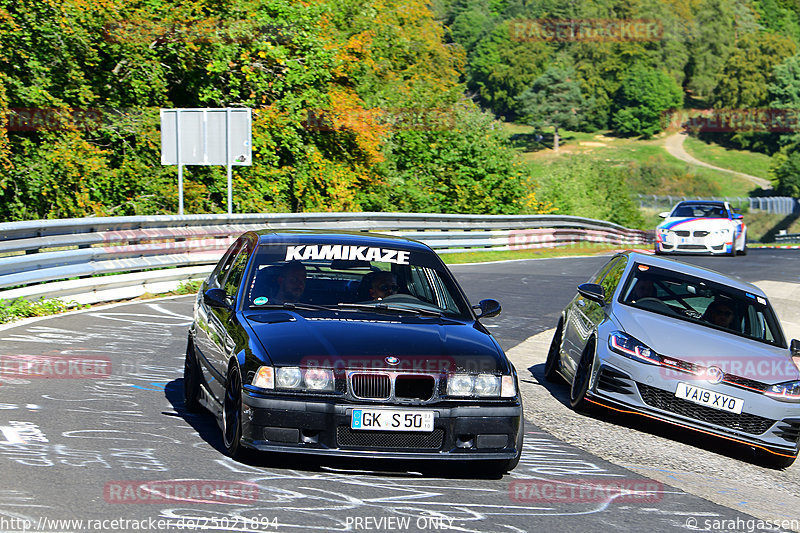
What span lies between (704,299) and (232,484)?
18.3ft

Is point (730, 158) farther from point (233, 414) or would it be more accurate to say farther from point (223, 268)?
point (233, 414)

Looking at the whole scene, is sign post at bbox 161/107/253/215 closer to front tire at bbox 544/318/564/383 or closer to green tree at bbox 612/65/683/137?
Result: front tire at bbox 544/318/564/383

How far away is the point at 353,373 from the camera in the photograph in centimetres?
604

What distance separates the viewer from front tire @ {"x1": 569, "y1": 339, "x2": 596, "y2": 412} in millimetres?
8734

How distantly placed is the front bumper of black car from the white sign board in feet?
47.2

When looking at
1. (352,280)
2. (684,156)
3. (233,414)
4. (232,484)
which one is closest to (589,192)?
(352,280)

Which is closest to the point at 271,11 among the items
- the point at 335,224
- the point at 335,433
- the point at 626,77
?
the point at 335,224

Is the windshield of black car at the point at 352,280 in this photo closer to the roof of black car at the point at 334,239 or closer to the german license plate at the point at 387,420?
the roof of black car at the point at 334,239

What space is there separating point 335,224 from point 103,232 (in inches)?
299

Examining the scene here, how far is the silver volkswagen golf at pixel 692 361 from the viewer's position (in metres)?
8.19

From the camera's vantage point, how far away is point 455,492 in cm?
598

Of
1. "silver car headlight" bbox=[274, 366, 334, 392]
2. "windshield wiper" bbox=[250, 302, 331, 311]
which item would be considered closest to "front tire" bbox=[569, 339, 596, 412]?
"windshield wiper" bbox=[250, 302, 331, 311]

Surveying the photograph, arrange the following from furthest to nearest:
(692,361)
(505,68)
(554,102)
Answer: (505,68) < (554,102) < (692,361)

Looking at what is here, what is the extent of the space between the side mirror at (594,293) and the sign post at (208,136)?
37.2 feet
